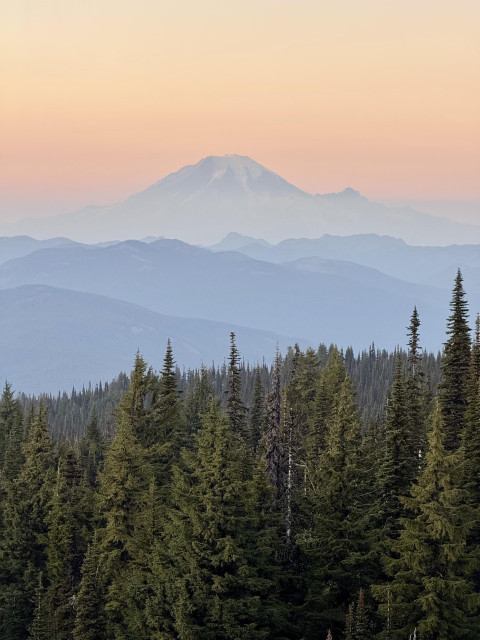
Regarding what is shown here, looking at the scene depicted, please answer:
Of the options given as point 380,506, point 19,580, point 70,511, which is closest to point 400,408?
point 380,506

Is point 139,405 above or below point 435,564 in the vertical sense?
above

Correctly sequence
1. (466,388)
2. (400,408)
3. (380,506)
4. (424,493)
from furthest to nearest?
(466,388) → (400,408) → (380,506) → (424,493)

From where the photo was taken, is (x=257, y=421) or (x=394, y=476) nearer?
(x=394, y=476)

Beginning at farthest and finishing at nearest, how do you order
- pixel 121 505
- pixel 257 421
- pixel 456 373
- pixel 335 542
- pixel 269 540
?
pixel 257 421 < pixel 456 373 < pixel 121 505 < pixel 269 540 < pixel 335 542

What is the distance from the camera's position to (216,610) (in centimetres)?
3981

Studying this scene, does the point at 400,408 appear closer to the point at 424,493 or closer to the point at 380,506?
the point at 380,506

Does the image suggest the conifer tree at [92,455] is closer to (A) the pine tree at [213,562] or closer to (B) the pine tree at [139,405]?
(B) the pine tree at [139,405]

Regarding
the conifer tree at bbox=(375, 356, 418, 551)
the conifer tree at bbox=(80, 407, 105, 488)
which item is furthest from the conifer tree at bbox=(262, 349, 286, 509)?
the conifer tree at bbox=(80, 407, 105, 488)

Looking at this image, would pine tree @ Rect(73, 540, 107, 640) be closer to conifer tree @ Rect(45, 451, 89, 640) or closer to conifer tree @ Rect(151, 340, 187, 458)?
conifer tree @ Rect(45, 451, 89, 640)

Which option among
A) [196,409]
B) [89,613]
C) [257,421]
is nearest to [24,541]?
[89,613]

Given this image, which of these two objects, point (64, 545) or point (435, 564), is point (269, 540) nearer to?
point (435, 564)

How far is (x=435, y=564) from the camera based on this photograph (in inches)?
1522

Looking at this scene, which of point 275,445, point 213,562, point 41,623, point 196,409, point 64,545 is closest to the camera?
point 213,562

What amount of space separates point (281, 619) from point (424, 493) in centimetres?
995
